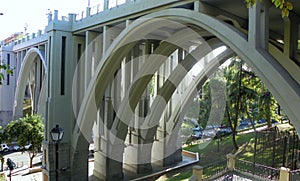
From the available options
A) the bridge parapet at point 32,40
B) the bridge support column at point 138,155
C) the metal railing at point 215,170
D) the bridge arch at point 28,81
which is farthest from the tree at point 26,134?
the metal railing at point 215,170

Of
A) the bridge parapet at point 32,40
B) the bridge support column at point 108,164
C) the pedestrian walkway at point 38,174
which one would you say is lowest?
the pedestrian walkway at point 38,174

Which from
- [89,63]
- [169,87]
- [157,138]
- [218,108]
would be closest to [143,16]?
[89,63]

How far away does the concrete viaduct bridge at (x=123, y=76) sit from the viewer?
33.0 ft

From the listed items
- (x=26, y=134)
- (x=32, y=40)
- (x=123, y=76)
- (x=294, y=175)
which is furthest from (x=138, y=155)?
(x=32, y=40)

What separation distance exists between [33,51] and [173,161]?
1170 cm

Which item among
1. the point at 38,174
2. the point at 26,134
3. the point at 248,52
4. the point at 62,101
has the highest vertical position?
the point at 248,52

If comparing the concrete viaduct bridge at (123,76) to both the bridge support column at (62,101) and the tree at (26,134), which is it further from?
the tree at (26,134)

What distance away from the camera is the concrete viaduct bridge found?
10.1 meters

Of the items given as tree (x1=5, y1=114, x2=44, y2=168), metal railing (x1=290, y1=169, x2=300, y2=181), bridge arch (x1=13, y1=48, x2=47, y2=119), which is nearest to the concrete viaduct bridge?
tree (x1=5, y1=114, x2=44, y2=168)

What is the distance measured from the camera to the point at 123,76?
14.1 meters

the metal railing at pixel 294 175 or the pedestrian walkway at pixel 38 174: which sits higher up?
the metal railing at pixel 294 175

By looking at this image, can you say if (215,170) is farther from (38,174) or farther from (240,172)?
(38,174)

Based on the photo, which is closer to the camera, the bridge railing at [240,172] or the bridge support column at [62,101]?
the bridge railing at [240,172]

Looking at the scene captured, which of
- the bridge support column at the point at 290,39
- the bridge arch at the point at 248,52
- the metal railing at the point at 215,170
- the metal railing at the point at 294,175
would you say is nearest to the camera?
the bridge arch at the point at 248,52
